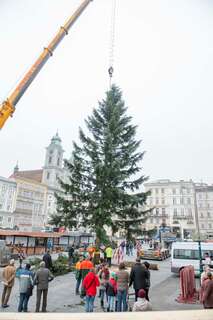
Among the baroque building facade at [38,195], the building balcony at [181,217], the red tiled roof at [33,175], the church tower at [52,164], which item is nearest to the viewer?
the baroque building facade at [38,195]

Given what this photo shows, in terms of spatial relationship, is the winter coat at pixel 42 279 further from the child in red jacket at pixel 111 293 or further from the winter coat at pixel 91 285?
the child in red jacket at pixel 111 293

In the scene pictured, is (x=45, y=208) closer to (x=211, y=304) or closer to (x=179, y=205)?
(x=179, y=205)

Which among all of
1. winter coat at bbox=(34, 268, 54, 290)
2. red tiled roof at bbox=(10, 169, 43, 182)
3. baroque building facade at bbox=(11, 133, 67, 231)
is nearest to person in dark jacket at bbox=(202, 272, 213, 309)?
winter coat at bbox=(34, 268, 54, 290)

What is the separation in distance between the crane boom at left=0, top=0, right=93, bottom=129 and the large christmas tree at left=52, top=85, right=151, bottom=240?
24.5 feet

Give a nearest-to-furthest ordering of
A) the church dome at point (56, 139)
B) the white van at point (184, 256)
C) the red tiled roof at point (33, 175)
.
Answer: the white van at point (184, 256) → the church dome at point (56, 139) → the red tiled roof at point (33, 175)

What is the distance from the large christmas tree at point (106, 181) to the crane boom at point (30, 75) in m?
7.48

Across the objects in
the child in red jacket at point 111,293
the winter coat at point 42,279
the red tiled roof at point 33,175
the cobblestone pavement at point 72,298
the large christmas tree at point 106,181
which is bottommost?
the cobblestone pavement at point 72,298

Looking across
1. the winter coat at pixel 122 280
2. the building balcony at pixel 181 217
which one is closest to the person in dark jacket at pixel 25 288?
the winter coat at pixel 122 280

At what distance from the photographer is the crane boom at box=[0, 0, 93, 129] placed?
44.6ft

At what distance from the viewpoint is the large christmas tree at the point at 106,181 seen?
19406mm

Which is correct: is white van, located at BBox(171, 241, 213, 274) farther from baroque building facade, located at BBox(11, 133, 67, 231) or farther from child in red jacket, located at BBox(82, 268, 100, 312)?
baroque building facade, located at BBox(11, 133, 67, 231)

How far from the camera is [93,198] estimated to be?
65.2 feet

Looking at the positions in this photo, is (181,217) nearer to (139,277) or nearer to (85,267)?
(85,267)

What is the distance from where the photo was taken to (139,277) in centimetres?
849
